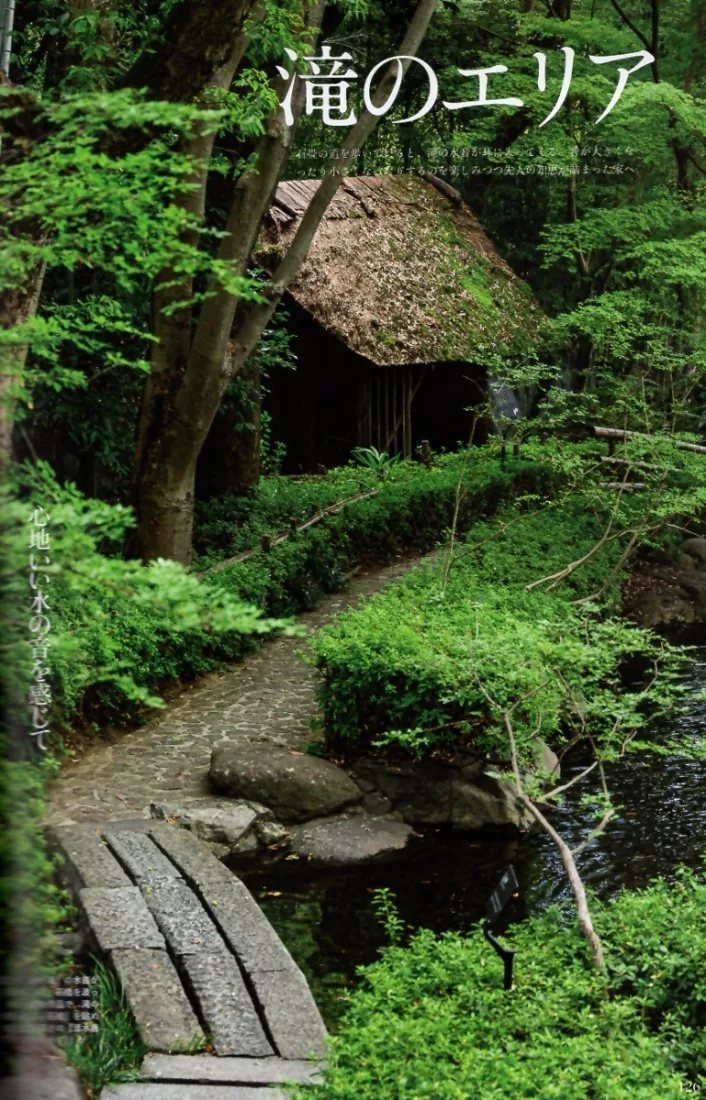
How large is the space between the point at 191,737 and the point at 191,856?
2388mm

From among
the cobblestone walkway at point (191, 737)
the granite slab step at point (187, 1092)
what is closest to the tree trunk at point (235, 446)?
the cobblestone walkway at point (191, 737)

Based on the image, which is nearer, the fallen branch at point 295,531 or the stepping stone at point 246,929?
the stepping stone at point 246,929

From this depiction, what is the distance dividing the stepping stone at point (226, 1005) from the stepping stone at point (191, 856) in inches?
36.7

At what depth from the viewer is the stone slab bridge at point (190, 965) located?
223 inches

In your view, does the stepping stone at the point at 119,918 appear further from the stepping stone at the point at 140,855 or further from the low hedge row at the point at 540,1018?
the low hedge row at the point at 540,1018

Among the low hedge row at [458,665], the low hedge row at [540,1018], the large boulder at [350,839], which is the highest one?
the low hedge row at [458,665]

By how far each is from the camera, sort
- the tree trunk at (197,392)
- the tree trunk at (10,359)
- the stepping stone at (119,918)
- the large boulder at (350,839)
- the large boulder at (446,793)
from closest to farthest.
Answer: the tree trunk at (10,359) → the stepping stone at (119,918) → the large boulder at (350,839) → the large boulder at (446,793) → the tree trunk at (197,392)

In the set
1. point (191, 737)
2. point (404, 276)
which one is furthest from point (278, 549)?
point (404, 276)

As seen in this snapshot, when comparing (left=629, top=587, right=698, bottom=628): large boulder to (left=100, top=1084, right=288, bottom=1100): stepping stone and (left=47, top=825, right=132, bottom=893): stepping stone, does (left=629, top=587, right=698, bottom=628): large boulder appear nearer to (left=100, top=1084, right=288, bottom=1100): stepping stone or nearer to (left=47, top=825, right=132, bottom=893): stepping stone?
(left=47, top=825, right=132, bottom=893): stepping stone

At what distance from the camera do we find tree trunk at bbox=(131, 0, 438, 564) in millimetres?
11672

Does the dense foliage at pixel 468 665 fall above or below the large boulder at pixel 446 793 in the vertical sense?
above

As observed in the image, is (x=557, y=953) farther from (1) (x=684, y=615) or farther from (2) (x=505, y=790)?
(1) (x=684, y=615)

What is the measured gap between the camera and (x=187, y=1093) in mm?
5473

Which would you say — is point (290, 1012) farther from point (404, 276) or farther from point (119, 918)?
point (404, 276)
